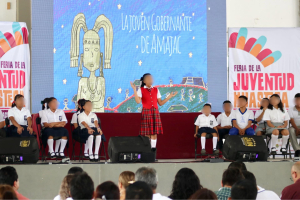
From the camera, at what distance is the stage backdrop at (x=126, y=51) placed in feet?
21.5

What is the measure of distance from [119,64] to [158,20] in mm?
1044

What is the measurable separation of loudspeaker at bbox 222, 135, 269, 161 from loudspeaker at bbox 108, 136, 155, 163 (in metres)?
1.03

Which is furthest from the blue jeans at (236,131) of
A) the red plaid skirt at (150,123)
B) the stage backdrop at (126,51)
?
the red plaid skirt at (150,123)

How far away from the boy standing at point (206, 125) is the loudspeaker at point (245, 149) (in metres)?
0.88

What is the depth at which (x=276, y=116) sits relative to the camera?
20.3ft

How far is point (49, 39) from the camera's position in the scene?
6.49 metres

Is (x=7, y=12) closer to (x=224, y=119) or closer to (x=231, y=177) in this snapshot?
(x=224, y=119)

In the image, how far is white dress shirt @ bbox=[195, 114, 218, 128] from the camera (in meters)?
6.17

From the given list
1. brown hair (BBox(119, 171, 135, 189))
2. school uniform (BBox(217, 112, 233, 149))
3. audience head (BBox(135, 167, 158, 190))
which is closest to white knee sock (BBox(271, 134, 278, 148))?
school uniform (BBox(217, 112, 233, 149))

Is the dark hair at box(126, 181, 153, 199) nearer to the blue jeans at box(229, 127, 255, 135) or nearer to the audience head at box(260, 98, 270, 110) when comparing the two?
the blue jeans at box(229, 127, 255, 135)

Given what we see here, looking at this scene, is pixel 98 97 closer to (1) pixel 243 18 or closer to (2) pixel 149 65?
(2) pixel 149 65

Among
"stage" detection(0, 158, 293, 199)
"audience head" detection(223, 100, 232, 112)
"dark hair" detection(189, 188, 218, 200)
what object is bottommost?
"stage" detection(0, 158, 293, 199)

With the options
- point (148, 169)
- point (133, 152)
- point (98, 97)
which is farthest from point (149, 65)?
point (148, 169)

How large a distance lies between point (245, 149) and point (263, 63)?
248 cm
